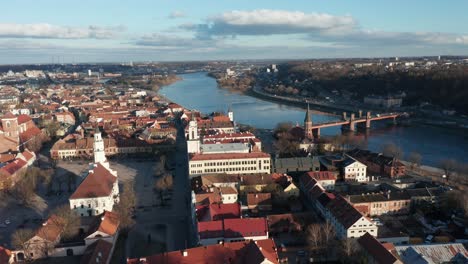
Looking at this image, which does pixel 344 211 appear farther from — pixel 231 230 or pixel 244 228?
pixel 231 230

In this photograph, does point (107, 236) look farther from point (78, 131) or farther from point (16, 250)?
point (78, 131)

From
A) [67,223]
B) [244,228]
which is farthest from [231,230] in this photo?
[67,223]

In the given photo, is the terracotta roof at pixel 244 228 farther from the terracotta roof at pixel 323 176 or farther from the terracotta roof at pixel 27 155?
the terracotta roof at pixel 27 155

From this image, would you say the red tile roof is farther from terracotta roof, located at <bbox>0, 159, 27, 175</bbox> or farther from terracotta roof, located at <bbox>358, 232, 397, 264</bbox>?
terracotta roof, located at <bbox>0, 159, 27, 175</bbox>

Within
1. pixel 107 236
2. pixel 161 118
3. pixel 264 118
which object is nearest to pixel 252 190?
pixel 107 236

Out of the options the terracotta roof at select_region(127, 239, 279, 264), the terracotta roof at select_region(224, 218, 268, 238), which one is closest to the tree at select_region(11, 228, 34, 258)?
the terracotta roof at select_region(127, 239, 279, 264)
